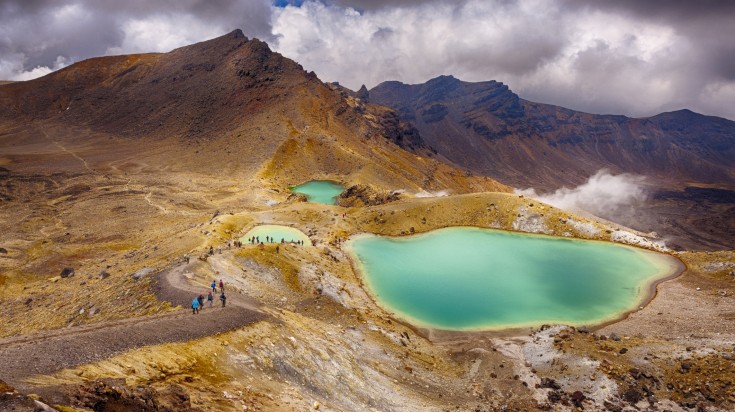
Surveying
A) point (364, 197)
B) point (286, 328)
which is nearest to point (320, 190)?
point (364, 197)

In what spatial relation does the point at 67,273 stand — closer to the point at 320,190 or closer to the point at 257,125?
the point at 320,190

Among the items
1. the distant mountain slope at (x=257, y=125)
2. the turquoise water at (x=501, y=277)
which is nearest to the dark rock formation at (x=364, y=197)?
the turquoise water at (x=501, y=277)

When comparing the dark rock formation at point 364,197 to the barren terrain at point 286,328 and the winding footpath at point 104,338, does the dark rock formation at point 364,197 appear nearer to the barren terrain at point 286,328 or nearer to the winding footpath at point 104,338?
the barren terrain at point 286,328

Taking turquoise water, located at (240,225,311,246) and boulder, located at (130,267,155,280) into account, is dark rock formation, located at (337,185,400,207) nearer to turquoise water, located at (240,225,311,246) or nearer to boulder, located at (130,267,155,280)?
turquoise water, located at (240,225,311,246)

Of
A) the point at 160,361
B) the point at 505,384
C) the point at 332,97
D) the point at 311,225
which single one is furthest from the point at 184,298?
the point at 332,97

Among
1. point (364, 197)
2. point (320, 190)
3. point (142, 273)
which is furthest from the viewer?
point (320, 190)

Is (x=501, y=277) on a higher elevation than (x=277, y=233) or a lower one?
lower

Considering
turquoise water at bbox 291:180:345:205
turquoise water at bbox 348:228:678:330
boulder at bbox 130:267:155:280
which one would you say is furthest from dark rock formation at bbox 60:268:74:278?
turquoise water at bbox 291:180:345:205
